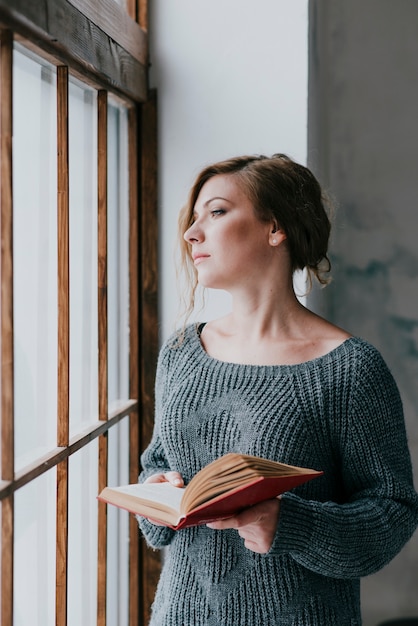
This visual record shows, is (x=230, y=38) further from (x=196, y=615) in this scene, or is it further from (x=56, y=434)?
(x=196, y=615)

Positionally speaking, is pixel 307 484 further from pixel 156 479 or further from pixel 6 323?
pixel 6 323

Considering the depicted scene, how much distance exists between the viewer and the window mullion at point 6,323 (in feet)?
3.59

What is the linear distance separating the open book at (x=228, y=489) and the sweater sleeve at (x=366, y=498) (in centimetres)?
16

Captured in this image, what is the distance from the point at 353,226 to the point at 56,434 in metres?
1.22

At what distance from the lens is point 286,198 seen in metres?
1.43

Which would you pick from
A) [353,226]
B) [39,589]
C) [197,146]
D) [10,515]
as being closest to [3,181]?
[10,515]

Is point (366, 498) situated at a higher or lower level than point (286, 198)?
lower

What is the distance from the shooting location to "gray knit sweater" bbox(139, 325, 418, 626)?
1229mm

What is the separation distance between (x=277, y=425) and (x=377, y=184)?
1.16 m

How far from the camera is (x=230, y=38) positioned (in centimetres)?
185

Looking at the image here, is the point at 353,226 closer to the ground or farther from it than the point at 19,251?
farther from it

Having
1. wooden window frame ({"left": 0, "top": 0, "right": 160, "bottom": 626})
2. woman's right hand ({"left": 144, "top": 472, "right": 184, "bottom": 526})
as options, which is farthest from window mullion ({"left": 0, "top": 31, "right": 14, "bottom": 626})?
woman's right hand ({"left": 144, "top": 472, "right": 184, "bottom": 526})

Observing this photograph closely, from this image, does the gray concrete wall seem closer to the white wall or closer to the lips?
the white wall

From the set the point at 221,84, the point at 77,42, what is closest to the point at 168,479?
the point at 77,42
